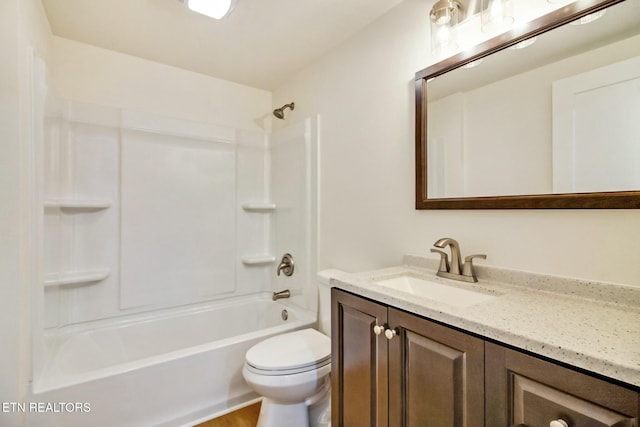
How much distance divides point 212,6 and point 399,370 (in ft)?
6.03

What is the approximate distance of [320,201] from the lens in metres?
2.15

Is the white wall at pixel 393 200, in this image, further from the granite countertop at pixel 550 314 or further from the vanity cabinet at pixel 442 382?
the vanity cabinet at pixel 442 382

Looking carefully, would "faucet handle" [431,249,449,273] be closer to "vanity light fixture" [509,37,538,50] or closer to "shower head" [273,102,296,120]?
"vanity light fixture" [509,37,538,50]

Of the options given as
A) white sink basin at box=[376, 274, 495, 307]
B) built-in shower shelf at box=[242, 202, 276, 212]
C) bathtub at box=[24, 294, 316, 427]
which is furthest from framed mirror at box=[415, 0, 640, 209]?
built-in shower shelf at box=[242, 202, 276, 212]

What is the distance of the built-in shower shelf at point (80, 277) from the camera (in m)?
1.83

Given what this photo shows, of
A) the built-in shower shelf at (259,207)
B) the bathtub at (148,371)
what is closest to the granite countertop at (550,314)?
the bathtub at (148,371)

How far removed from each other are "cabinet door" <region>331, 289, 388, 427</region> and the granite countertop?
0.06 metres

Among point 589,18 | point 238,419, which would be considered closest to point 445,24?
point 589,18

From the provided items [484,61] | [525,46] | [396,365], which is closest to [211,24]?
[484,61]

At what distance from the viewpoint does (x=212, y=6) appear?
4.91ft

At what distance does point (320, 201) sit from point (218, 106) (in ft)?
4.19

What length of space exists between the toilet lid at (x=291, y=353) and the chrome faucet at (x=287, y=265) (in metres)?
0.69

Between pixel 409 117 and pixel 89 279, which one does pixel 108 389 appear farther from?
pixel 409 117
